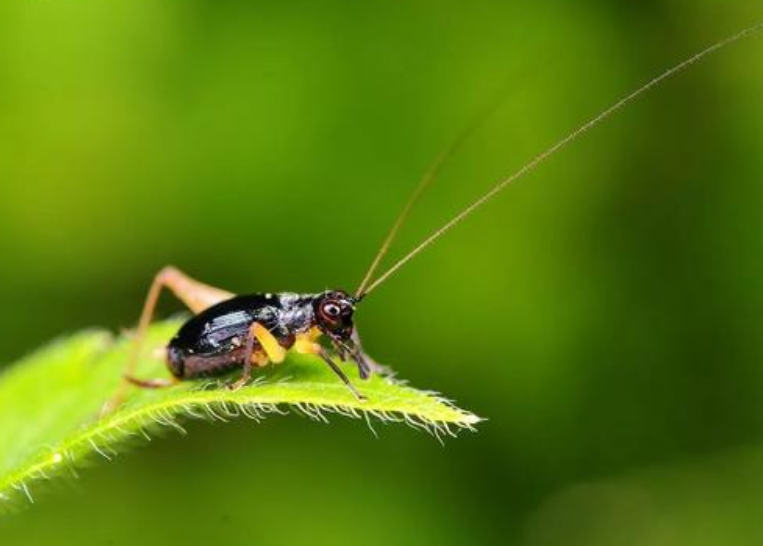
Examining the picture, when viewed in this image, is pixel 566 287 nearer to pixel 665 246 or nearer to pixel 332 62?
pixel 665 246

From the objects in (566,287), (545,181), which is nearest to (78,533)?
(566,287)

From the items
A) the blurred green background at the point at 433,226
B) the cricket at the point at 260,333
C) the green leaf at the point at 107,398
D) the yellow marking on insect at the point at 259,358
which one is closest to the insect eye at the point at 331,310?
the cricket at the point at 260,333

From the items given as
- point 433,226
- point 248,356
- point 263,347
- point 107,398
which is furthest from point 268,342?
point 433,226

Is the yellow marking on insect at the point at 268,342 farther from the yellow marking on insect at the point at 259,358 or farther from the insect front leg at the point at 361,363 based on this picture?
the insect front leg at the point at 361,363

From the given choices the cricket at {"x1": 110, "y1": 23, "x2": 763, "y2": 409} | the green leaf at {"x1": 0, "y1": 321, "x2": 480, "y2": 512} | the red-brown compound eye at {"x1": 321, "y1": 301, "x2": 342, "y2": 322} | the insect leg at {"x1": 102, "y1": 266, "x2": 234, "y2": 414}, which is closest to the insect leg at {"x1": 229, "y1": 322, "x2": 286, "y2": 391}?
the cricket at {"x1": 110, "y1": 23, "x2": 763, "y2": 409}

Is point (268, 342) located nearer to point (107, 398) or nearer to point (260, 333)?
point (260, 333)

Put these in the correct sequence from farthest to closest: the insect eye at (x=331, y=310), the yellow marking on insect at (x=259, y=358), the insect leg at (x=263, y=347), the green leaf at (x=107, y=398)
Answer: the insect eye at (x=331, y=310)
the yellow marking on insect at (x=259, y=358)
the insect leg at (x=263, y=347)
the green leaf at (x=107, y=398)
